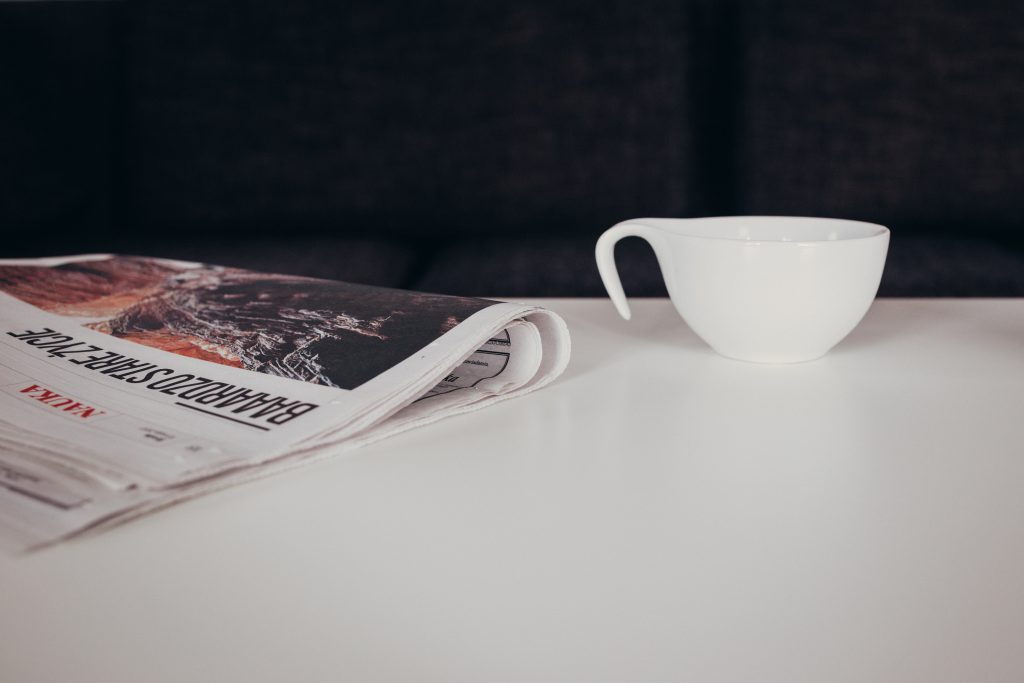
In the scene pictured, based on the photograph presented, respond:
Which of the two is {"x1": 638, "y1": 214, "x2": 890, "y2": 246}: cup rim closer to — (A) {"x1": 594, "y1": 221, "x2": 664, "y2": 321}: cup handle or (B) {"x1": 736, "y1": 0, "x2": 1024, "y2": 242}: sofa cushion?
(A) {"x1": 594, "y1": 221, "x2": 664, "y2": 321}: cup handle

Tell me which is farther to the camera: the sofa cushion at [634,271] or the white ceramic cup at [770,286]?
the sofa cushion at [634,271]

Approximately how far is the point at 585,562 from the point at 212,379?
0.85ft

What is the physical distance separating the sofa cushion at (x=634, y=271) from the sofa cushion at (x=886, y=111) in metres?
0.11

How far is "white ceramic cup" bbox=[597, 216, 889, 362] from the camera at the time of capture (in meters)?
0.47

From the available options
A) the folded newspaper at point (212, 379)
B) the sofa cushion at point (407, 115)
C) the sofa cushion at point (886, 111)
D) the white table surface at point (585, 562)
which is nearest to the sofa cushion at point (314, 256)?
the sofa cushion at point (407, 115)

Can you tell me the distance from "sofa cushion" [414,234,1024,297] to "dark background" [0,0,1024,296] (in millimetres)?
28

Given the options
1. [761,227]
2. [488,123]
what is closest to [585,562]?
[761,227]

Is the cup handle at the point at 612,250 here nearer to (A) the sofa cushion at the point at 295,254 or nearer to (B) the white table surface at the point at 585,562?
(B) the white table surface at the point at 585,562

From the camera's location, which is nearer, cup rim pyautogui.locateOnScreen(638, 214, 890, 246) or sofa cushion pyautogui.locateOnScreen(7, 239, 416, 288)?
cup rim pyautogui.locateOnScreen(638, 214, 890, 246)

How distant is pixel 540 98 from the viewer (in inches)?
59.1

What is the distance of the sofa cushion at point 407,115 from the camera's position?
1486 millimetres

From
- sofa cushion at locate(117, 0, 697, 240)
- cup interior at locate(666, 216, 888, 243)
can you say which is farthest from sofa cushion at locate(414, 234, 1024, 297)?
cup interior at locate(666, 216, 888, 243)

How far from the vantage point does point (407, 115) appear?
1538mm

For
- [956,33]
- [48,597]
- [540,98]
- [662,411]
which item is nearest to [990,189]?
[956,33]
